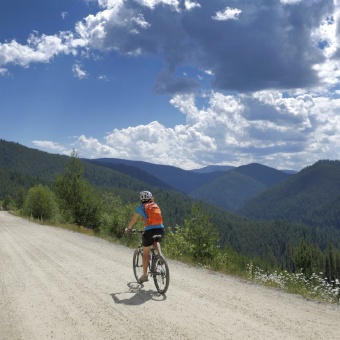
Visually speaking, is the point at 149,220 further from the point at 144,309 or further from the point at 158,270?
the point at 144,309

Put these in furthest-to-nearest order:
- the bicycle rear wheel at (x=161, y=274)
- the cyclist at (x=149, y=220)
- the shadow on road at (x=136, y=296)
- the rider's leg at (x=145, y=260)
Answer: the rider's leg at (x=145, y=260), the cyclist at (x=149, y=220), the bicycle rear wheel at (x=161, y=274), the shadow on road at (x=136, y=296)

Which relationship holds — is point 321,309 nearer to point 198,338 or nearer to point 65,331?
point 198,338

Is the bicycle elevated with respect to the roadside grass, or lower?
elevated

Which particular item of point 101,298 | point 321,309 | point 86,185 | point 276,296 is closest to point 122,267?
point 101,298

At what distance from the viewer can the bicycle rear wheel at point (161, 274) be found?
9.45 meters

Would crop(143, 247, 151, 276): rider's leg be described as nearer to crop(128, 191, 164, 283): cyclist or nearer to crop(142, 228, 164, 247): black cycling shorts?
crop(128, 191, 164, 283): cyclist

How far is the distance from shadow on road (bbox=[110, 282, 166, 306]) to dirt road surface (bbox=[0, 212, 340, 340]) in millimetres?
25

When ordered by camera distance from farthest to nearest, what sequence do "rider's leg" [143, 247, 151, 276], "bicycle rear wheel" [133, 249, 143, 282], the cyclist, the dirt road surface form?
"bicycle rear wheel" [133, 249, 143, 282] < "rider's leg" [143, 247, 151, 276] < the cyclist < the dirt road surface

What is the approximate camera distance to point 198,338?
639cm

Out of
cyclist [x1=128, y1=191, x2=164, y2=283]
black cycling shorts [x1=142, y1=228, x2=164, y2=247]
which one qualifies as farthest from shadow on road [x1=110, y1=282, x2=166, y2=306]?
black cycling shorts [x1=142, y1=228, x2=164, y2=247]

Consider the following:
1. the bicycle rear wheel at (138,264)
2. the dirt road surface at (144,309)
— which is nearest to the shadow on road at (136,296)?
the dirt road surface at (144,309)

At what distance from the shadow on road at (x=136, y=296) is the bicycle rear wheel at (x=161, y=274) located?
19 cm

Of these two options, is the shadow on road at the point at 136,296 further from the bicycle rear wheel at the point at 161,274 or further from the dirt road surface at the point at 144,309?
the bicycle rear wheel at the point at 161,274

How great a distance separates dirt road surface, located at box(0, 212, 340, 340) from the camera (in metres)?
6.79
